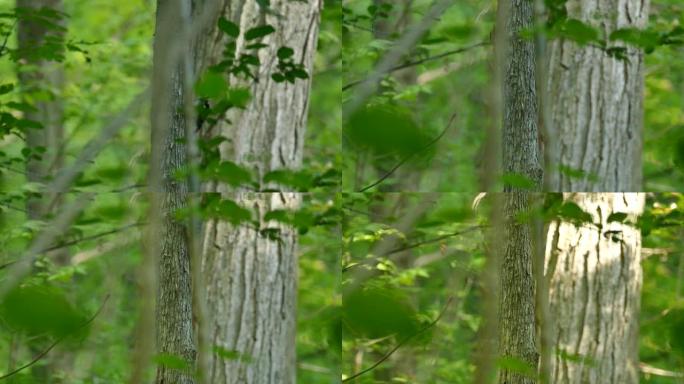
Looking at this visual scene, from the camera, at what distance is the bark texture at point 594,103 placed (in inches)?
127

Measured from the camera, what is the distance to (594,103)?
10.6ft

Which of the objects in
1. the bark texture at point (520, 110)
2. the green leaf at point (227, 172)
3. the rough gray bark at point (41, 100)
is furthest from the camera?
the rough gray bark at point (41, 100)

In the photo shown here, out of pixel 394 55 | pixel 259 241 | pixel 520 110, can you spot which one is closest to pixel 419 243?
pixel 259 241

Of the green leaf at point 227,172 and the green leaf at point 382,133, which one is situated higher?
the green leaf at point 382,133

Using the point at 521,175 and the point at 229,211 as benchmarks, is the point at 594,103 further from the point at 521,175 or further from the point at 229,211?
the point at 229,211

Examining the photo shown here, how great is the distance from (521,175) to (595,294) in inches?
40.3

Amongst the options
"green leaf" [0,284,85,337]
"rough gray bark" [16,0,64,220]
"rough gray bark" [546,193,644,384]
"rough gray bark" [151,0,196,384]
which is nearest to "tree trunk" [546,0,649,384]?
"rough gray bark" [546,193,644,384]

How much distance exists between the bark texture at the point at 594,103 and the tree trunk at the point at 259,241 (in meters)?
0.86

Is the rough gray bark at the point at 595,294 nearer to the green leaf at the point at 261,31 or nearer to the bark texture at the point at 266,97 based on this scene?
the bark texture at the point at 266,97

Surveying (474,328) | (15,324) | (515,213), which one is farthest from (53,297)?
(474,328)

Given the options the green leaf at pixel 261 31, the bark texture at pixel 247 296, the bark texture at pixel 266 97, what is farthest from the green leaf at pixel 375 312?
the green leaf at pixel 261 31

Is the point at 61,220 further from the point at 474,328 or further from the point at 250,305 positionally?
the point at 474,328

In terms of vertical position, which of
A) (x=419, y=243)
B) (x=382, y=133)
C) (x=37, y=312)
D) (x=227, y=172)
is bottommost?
(x=37, y=312)

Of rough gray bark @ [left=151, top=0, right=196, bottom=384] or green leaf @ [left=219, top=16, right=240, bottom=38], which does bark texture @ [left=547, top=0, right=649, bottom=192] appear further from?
rough gray bark @ [left=151, top=0, right=196, bottom=384]
